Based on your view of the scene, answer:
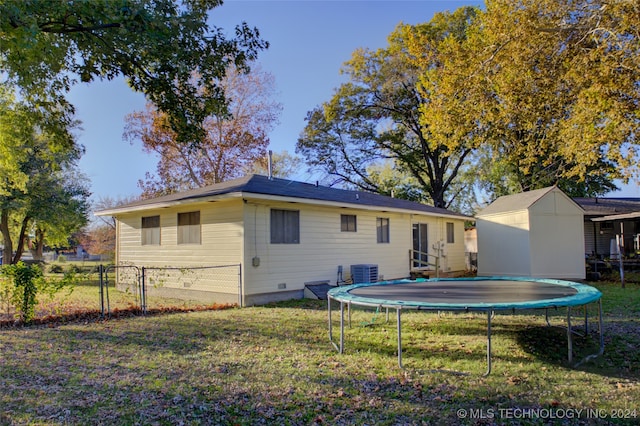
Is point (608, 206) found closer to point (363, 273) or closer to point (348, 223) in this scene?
A: point (348, 223)

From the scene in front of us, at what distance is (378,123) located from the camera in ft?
84.7

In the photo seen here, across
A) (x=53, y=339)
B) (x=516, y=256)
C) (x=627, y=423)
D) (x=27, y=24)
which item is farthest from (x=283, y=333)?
(x=516, y=256)

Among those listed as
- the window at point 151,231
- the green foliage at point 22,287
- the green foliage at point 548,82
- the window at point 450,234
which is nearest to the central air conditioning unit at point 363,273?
the green foliage at point 548,82

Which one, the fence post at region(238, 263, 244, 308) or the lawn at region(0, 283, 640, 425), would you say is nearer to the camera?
the lawn at region(0, 283, 640, 425)

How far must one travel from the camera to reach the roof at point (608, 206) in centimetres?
2011

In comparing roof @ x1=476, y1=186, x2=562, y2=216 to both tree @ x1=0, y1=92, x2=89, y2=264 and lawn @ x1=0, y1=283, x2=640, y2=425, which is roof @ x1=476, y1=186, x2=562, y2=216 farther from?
tree @ x1=0, y1=92, x2=89, y2=264

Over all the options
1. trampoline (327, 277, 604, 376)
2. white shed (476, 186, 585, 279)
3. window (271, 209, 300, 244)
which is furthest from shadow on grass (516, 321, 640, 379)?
white shed (476, 186, 585, 279)

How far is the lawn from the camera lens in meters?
3.45

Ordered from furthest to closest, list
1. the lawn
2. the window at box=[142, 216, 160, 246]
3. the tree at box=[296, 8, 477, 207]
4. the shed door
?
the tree at box=[296, 8, 477, 207], the shed door, the window at box=[142, 216, 160, 246], the lawn

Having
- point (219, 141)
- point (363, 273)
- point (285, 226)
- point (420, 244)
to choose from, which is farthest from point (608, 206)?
point (219, 141)

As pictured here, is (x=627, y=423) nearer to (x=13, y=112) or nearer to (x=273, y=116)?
(x=13, y=112)

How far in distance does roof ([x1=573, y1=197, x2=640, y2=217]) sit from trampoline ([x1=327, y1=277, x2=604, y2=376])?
15655 mm

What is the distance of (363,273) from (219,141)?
581 inches

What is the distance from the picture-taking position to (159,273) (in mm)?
12039
